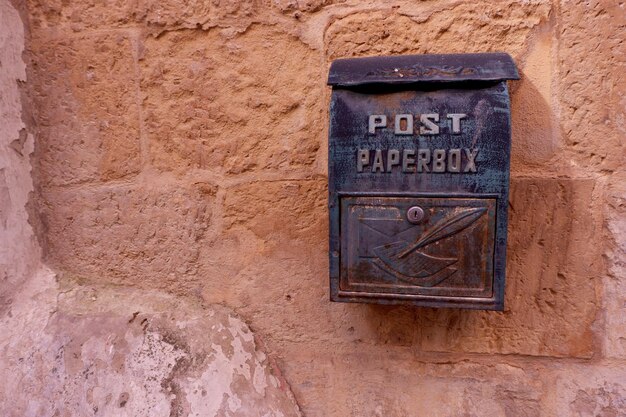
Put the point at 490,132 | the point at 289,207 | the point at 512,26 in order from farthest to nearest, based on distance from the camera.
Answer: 1. the point at 289,207
2. the point at 512,26
3. the point at 490,132

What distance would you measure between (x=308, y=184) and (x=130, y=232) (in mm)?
468

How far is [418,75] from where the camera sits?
2.98ft

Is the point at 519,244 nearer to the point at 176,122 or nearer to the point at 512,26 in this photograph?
the point at 512,26

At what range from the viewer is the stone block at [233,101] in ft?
3.63

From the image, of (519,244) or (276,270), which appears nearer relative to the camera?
(519,244)

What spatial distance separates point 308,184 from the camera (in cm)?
112

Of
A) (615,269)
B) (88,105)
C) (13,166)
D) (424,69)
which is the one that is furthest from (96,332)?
(615,269)

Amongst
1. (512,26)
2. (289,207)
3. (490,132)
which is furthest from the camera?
(289,207)

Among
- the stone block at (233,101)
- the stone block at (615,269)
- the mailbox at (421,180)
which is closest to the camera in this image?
the mailbox at (421,180)

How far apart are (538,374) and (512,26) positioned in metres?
0.77

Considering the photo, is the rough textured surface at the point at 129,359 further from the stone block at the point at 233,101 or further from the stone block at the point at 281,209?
the stone block at the point at 233,101

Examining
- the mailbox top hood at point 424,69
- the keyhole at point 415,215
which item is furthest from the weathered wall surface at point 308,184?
the keyhole at point 415,215

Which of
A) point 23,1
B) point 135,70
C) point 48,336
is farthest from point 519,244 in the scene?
point 23,1

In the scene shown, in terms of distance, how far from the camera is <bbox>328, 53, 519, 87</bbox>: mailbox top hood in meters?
0.89
